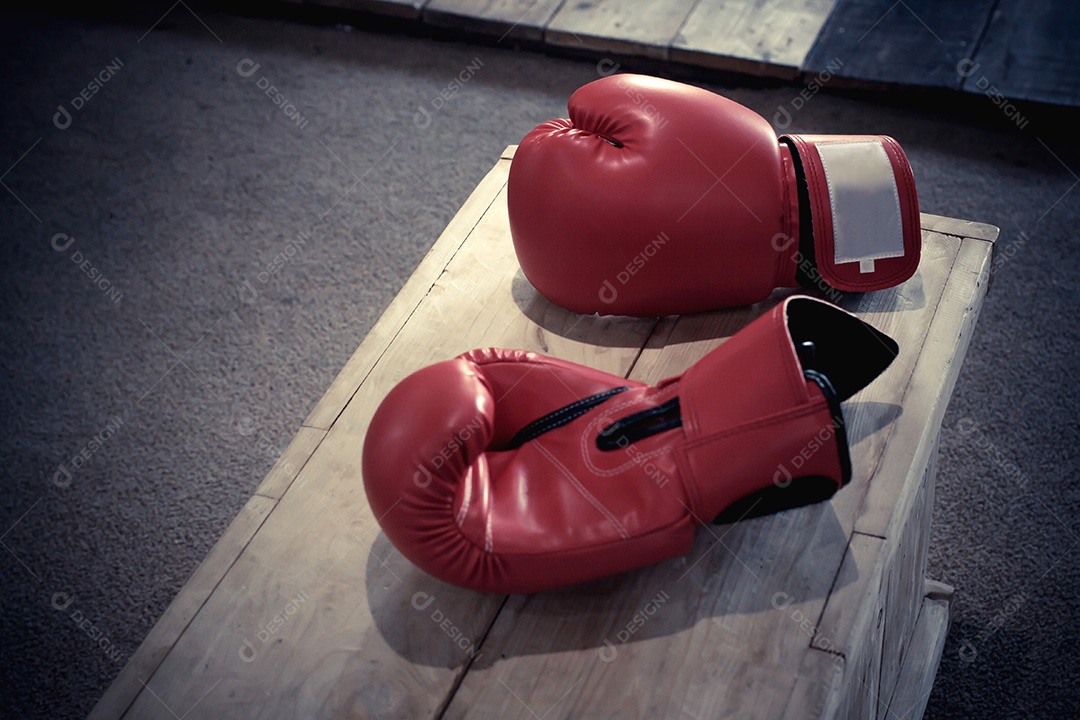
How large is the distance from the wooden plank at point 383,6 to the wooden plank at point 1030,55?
60.7 inches

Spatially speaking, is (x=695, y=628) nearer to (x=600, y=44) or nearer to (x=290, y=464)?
(x=290, y=464)

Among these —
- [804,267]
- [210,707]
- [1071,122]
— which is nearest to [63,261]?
[210,707]

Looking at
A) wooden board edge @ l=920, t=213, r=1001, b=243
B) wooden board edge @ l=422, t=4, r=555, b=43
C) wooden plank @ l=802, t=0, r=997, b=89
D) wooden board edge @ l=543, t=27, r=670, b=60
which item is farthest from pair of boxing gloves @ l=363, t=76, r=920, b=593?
wooden board edge @ l=422, t=4, r=555, b=43

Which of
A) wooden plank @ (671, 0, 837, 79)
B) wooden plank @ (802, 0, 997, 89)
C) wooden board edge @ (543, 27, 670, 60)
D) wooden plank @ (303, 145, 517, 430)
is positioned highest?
wooden plank @ (303, 145, 517, 430)

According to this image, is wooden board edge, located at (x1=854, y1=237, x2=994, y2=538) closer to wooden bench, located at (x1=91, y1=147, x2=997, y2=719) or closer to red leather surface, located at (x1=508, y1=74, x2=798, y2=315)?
wooden bench, located at (x1=91, y1=147, x2=997, y2=719)

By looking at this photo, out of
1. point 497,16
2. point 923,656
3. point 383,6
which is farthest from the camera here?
point 383,6

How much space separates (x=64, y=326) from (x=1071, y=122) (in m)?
2.45

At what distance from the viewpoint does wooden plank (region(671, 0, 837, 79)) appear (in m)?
2.42

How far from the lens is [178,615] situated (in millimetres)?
1103

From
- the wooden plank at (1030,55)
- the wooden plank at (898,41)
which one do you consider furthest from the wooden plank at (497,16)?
the wooden plank at (1030,55)

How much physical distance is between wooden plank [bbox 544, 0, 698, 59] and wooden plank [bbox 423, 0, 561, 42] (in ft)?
0.14

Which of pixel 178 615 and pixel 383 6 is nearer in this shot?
pixel 178 615

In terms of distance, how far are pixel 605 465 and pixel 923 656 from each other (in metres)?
0.80

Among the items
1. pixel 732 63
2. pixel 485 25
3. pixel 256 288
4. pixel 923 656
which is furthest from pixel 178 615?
pixel 485 25
